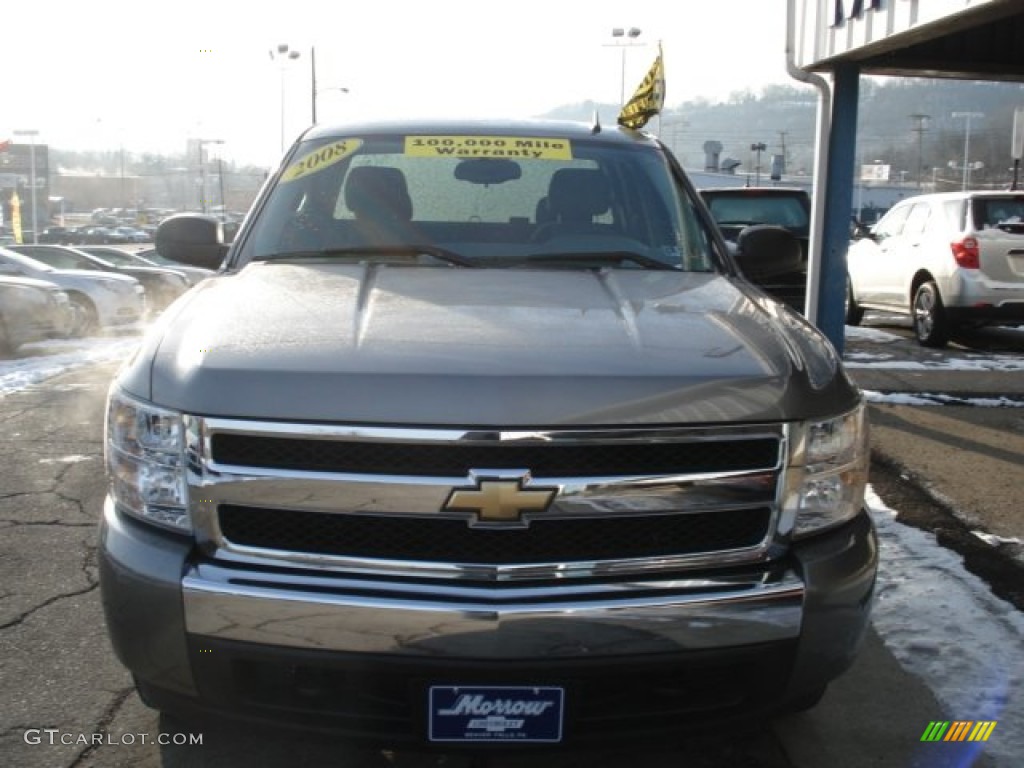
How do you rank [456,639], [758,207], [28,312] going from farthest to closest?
[758,207], [28,312], [456,639]

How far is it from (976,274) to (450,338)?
9451 mm

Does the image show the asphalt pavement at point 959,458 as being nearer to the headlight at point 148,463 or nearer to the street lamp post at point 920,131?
the headlight at point 148,463

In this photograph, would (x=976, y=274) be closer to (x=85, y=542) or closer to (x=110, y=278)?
(x=85, y=542)

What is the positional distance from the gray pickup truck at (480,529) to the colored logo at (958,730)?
73cm

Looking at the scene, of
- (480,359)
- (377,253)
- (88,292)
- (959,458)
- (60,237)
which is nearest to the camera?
(480,359)

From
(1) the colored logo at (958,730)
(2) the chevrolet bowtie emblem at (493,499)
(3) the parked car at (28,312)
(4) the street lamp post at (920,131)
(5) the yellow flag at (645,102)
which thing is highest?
(4) the street lamp post at (920,131)

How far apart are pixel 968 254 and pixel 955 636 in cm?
798

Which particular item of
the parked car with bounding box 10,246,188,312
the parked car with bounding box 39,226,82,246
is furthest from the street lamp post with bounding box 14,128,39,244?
the parked car with bounding box 10,246,188,312

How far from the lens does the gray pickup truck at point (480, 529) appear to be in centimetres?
206

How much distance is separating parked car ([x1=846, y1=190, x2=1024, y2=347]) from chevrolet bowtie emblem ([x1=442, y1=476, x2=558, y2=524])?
9.53m

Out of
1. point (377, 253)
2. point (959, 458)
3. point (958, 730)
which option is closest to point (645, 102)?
point (377, 253)

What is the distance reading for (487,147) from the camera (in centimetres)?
373

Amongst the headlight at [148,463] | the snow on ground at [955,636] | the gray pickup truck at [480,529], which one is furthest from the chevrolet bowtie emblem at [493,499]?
the snow on ground at [955,636]

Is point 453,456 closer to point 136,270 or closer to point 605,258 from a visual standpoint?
point 605,258
